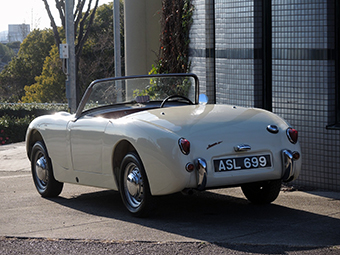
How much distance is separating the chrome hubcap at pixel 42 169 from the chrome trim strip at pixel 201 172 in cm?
280

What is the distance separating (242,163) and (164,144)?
0.74m

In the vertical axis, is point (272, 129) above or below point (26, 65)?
below

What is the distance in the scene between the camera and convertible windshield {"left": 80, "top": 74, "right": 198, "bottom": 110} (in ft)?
23.6

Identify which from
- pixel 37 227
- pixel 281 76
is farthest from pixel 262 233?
pixel 281 76

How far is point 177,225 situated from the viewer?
19.3ft

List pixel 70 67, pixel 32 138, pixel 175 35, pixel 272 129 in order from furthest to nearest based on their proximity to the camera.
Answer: pixel 70 67 → pixel 175 35 → pixel 32 138 → pixel 272 129

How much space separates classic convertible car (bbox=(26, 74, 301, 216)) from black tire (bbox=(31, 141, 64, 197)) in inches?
5.5

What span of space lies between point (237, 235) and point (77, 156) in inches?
92.4

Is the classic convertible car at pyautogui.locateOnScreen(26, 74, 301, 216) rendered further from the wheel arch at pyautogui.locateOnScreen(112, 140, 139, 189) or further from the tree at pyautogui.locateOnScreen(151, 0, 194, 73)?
the tree at pyautogui.locateOnScreen(151, 0, 194, 73)

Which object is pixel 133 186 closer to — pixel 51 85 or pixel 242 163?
pixel 242 163

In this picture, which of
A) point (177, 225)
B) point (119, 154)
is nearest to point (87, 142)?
point (119, 154)

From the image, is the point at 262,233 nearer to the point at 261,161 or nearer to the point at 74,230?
the point at 261,161

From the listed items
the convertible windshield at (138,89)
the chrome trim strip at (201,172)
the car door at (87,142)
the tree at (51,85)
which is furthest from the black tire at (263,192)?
the tree at (51,85)

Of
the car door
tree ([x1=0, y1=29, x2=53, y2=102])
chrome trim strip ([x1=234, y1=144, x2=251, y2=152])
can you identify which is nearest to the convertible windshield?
the car door
